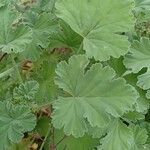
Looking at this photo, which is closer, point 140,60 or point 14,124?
point 14,124

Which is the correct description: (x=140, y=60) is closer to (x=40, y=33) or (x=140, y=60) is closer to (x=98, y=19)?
(x=98, y=19)

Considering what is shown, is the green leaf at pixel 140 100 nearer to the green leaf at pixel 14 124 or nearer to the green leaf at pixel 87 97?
the green leaf at pixel 87 97

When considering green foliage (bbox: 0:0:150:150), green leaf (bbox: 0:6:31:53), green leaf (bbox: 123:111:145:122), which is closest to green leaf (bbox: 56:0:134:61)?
green foliage (bbox: 0:0:150:150)

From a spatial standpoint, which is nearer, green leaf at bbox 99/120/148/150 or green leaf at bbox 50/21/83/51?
green leaf at bbox 99/120/148/150

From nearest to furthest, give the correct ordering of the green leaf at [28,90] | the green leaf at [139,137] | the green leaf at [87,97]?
1. the green leaf at [87,97]
2. the green leaf at [28,90]
3. the green leaf at [139,137]

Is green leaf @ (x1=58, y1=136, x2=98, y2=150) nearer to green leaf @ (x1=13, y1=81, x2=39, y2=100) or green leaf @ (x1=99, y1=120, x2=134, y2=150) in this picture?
green leaf @ (x1=99, y1=120, x2=134, y2=150)

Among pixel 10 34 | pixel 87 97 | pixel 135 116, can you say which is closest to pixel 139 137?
pixel 135 116

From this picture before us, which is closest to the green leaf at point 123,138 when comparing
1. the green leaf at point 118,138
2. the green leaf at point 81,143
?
the green leaf at point 118,138

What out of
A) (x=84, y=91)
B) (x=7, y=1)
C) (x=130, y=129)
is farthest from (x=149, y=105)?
(x=7, y=1)
